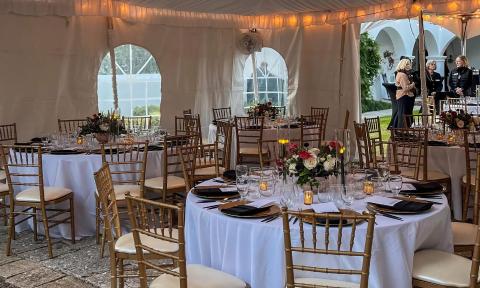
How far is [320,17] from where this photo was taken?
421 inches

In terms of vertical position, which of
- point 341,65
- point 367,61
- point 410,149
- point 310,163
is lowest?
point 410,149

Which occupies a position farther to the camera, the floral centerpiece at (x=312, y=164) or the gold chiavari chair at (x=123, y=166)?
the gold chiavari chair at (x=123, y=166)

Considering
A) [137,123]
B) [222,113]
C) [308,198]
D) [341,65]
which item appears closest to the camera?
[308,198]

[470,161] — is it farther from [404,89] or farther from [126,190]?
[404,89]

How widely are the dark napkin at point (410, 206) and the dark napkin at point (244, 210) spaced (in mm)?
753

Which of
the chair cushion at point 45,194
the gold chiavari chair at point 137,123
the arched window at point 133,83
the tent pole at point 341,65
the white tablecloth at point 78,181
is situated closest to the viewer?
the chair cushion at point 45,194

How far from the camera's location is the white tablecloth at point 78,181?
227 inches

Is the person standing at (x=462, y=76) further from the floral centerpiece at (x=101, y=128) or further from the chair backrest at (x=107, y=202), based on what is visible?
the chair backrest at (x=107, y=202)

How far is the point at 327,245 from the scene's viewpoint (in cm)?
275

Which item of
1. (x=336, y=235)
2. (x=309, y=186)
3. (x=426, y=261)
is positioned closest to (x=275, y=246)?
(x=336, y=235)

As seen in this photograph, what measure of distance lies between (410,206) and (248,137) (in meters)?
5.04

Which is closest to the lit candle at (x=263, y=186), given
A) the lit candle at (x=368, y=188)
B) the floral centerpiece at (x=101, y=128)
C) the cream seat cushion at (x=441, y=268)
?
the lit candle at (x=368, y=188)

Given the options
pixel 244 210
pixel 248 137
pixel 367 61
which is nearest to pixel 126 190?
pixel 244 210

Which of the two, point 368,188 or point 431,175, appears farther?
point 431,175
